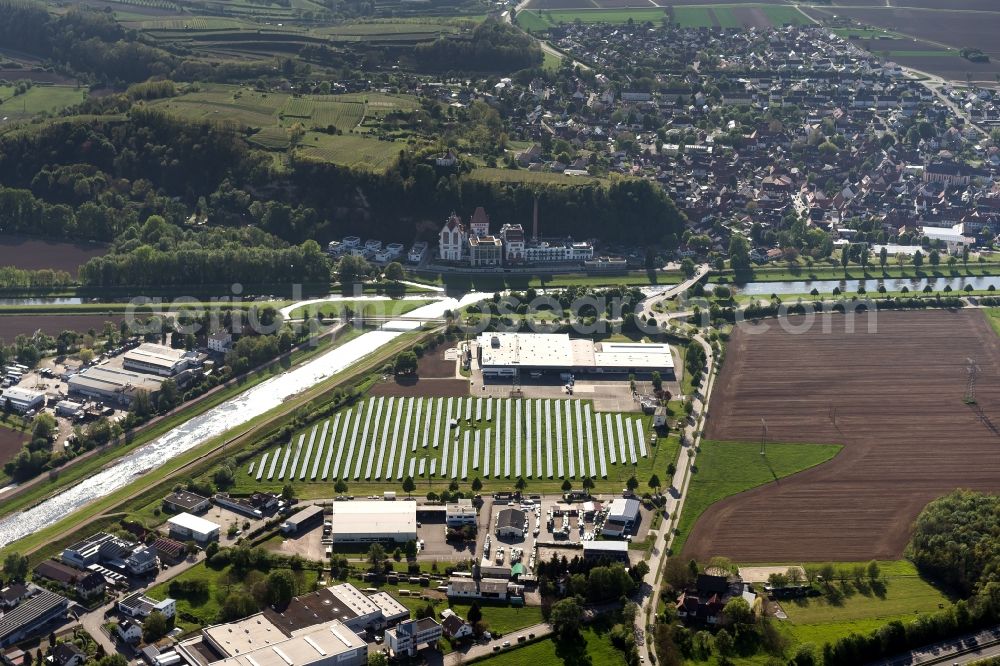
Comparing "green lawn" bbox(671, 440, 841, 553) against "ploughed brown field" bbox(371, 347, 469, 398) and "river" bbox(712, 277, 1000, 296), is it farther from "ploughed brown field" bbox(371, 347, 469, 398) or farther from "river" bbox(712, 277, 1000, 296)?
"river" bbox(712, 277, 1000, 296)

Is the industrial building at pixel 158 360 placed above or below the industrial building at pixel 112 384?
above

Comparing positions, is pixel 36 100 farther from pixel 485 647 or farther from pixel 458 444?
pixel 485 647

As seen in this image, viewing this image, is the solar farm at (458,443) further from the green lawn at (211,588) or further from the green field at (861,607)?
the green field at (861,607)

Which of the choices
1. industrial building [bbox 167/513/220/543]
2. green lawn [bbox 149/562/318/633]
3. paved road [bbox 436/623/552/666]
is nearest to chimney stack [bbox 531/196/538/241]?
industrial building [bbox 167/513/220/543]

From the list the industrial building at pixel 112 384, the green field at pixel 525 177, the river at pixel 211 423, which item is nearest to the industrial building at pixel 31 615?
the river at pixel 211 423

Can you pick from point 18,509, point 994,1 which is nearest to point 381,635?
point 18,509

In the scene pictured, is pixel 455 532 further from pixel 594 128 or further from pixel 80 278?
pixel 594 128

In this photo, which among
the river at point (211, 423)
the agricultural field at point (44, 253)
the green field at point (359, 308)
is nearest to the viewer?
the river at point (211, 423)
